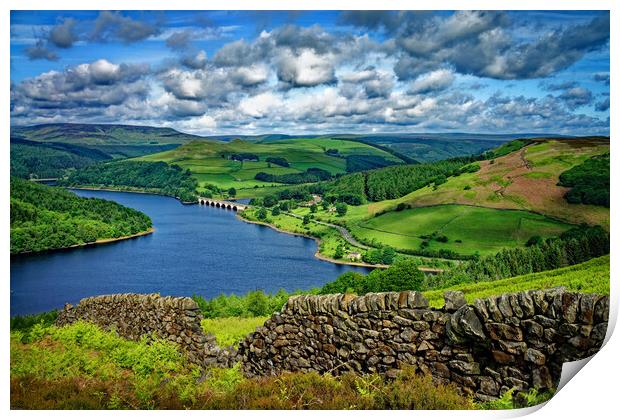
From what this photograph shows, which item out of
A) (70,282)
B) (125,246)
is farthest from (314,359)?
(125,246)

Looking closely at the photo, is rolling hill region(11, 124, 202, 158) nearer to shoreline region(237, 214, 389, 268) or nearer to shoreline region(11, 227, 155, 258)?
shoreline region(11, 227, 155, 258)

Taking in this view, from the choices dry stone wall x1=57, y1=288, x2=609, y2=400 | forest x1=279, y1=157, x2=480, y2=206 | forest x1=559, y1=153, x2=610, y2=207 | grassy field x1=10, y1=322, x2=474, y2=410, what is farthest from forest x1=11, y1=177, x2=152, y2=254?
forest x1=279, y1=157, x2=480, y2=206

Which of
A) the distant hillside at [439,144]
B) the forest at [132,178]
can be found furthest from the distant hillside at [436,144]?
the forest at [132,178]

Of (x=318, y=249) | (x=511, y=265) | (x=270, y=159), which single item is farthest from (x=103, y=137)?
(x=270, y=159)

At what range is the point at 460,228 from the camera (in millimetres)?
29297

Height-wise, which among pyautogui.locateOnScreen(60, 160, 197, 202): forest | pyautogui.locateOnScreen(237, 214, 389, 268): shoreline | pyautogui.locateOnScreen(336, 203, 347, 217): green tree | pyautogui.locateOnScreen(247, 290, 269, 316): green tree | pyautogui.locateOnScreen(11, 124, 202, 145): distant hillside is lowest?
pyautogui.locateOnScreen(237, 214, 389, 268): shoreline

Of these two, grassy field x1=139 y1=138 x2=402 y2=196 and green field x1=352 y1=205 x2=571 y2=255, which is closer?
green field x1=352 y1=205 x2=571 y2=255

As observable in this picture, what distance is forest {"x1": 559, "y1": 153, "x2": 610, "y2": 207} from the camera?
1606 cm

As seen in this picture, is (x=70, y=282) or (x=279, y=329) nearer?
(x=279, y=329)

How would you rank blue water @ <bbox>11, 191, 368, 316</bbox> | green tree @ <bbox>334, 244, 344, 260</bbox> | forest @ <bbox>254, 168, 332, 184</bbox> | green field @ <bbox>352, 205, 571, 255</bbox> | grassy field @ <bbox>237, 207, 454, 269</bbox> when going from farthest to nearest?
forest @ <bbox>254, 168, 332, 184</bbox> < green tree @ <bbox>334, 244, 344, 260</bbox> < grassy field @ <bbox>237, 207, 454, 269</bbox> < green field @ <bbox>352, 205, 571, 255</bbox> < blue water @ <bbox>11, 191, 368, 316</bbox>

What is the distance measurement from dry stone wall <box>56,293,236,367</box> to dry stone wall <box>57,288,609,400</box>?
0.07 m

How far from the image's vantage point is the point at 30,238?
43.2ft

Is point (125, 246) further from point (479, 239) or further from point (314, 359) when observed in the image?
point (314, 359)
